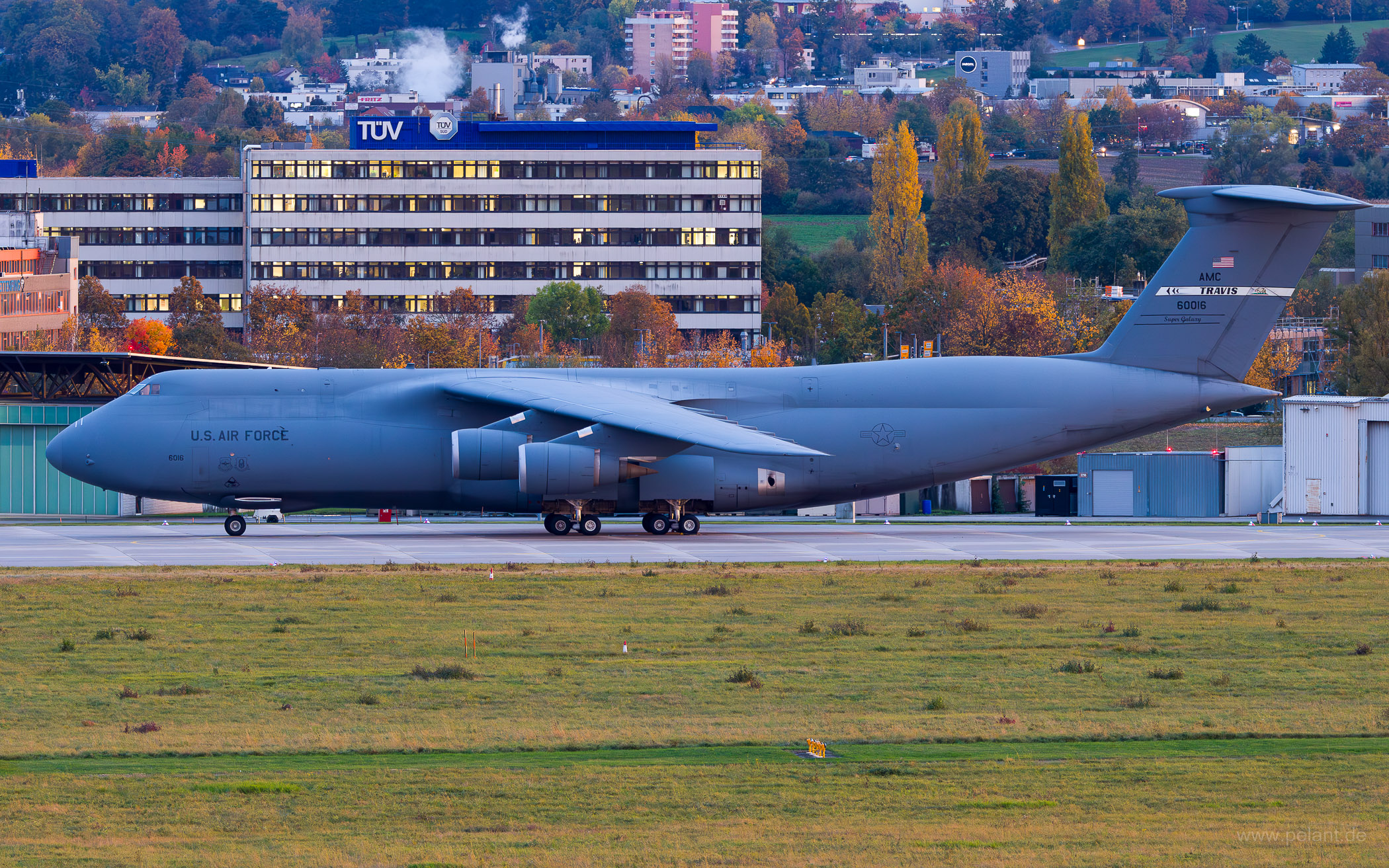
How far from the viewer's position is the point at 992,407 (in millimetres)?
42031

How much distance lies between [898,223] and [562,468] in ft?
386

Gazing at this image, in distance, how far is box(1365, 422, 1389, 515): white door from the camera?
48.2 m

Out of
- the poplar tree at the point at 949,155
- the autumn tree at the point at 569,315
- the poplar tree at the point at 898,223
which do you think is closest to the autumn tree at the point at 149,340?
the autumn tree at the point at 569,315

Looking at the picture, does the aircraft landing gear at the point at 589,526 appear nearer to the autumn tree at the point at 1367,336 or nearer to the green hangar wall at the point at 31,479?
the green hangar wall at the point at 31,479

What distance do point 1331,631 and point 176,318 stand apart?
111863mm

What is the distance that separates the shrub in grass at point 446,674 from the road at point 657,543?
13124 millimetres

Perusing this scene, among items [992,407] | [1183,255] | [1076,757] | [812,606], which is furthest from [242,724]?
[1183,255]

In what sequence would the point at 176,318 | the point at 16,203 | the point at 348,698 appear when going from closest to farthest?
the point at 348,698 < the point at 176,318 < the point at 16,203

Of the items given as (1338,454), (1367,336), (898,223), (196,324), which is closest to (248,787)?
(1338,454)

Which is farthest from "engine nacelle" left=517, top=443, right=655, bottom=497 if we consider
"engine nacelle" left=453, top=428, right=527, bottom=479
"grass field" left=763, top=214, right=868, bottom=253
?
"grass field" left=763, top=214, right=868, bottom=253

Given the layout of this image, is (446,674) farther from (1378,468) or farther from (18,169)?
(18,169)

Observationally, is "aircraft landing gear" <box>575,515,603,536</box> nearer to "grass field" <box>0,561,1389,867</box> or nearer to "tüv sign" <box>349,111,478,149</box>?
"grass field" <box>0,561,1389,867</box>

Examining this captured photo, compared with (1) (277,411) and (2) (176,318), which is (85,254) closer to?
(2) (176,318)

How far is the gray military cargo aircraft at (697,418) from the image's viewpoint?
40531 mm
